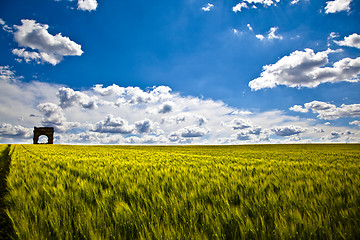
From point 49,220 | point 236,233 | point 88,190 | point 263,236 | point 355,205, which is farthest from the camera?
point 88,190

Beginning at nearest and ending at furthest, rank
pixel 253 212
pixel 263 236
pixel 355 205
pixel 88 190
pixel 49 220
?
pixel 263 236, pixel 49 220, pixel 253 212, pixel 355 205, pixel 88 190

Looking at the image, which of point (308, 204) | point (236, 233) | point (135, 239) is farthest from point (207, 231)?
point (308, 204)

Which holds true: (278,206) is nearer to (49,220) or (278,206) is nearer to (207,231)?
(207,231)

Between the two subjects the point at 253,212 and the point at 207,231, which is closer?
the point at 207,231

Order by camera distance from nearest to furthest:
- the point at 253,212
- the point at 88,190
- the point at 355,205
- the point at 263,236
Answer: the point at 263,236
the point at 253,212
the point at 355,205
the point at 88,190

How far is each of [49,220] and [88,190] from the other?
110 centimetres

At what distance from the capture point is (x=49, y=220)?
1.78 m

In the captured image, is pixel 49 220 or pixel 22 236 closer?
pixel 22 236

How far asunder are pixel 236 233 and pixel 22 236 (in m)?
1.77

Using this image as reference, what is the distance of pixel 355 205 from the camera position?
2.18 meters

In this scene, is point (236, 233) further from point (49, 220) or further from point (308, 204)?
point (49, 220)

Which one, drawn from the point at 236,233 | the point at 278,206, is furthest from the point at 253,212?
the point at 236,233

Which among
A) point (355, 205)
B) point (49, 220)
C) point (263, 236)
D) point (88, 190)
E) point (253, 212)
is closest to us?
point (263, 236)

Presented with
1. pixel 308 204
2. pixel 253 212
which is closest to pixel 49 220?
pixel 253 212
